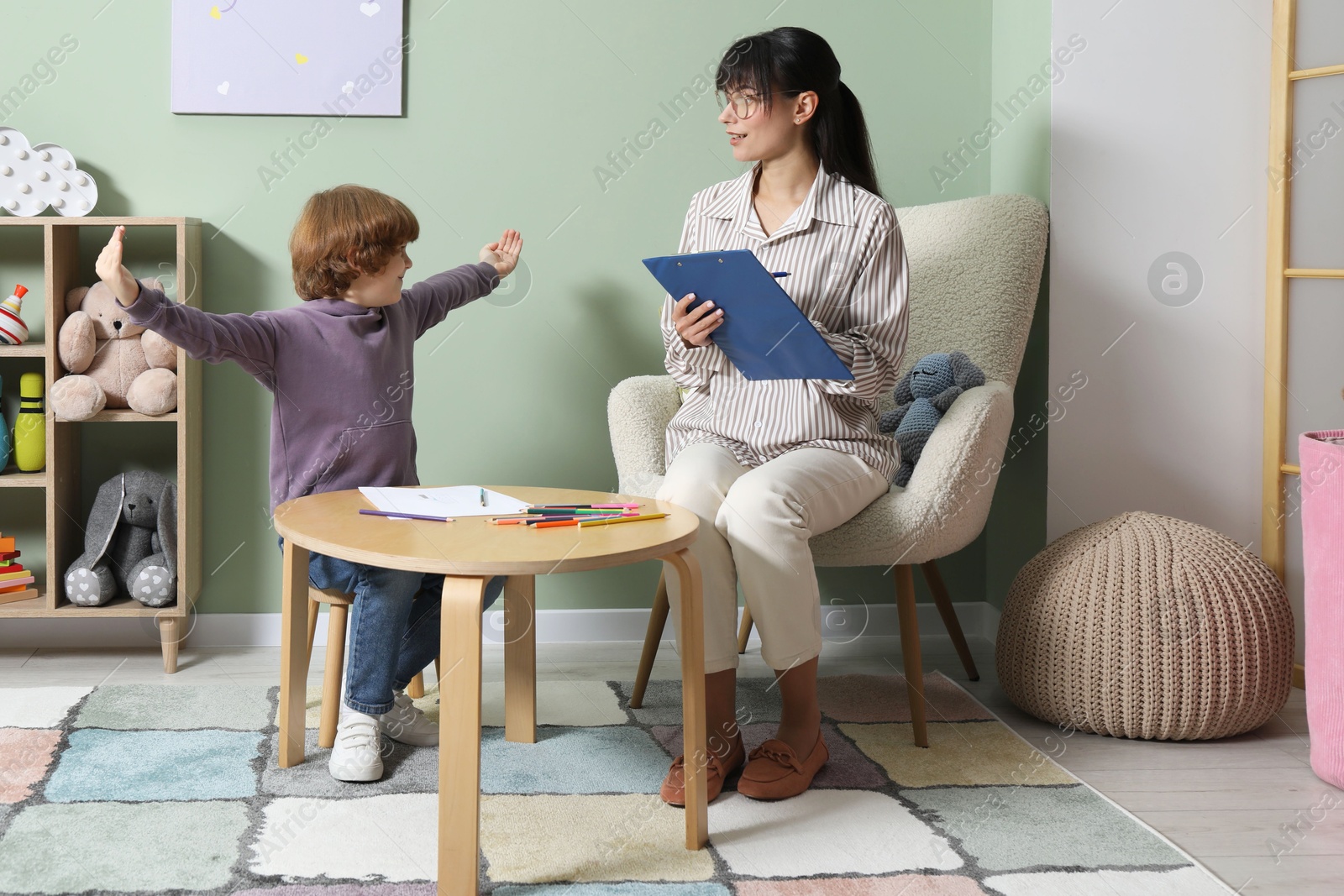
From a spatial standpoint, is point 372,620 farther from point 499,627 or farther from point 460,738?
point 499,627

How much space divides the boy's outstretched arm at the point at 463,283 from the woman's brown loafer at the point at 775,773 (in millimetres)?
922

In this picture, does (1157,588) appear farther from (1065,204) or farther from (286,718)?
(286,718)

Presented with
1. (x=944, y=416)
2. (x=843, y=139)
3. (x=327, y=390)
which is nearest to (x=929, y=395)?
(x=944, y=416)

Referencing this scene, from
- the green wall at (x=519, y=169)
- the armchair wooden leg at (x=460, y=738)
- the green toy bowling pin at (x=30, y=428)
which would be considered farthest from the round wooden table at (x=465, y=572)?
the green toy bowling pin at (x=30, y=428)

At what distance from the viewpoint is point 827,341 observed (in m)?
1.59

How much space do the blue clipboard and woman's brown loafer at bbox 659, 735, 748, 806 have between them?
0.54 meters

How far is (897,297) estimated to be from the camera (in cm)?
165

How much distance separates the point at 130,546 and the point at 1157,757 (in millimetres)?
1823

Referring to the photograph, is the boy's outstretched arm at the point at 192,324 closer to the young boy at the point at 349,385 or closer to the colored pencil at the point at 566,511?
the young boy at the point at 349,385

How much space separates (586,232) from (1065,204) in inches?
36.5

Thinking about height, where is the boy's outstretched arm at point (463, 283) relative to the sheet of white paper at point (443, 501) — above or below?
above

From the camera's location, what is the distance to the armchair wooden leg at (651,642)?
5.82 ft

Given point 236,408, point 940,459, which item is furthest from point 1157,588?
point 236,408

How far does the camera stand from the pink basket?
1.48 meters
